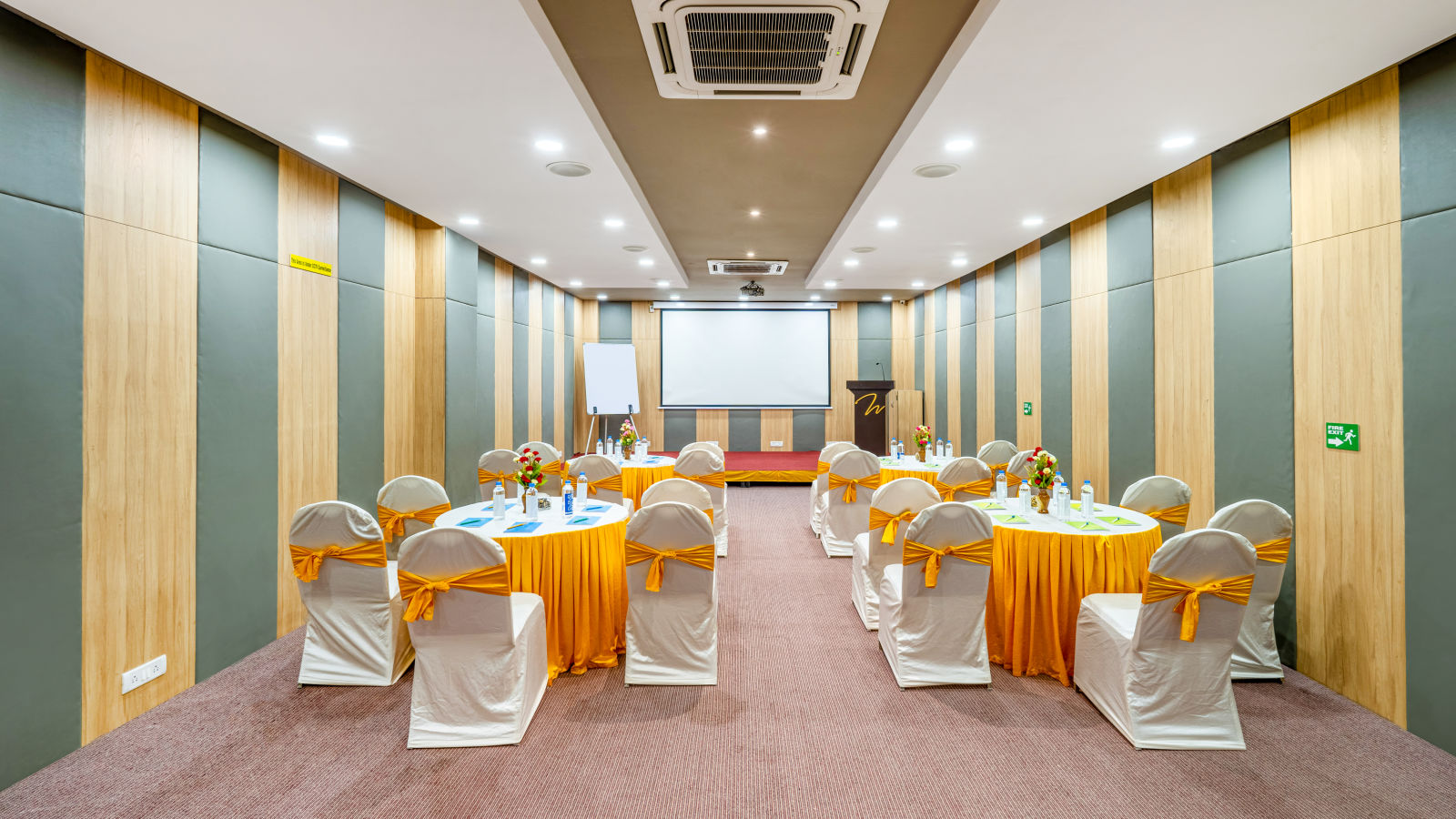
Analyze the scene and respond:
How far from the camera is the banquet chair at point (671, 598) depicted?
9.49 ft

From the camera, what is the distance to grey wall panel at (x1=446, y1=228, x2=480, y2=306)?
18.5ft

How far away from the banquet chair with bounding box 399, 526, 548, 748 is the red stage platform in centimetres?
601

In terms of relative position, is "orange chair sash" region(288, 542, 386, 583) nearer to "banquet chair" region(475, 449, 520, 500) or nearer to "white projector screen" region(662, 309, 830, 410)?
"banquet chair" region(475, 449, 520, 500)

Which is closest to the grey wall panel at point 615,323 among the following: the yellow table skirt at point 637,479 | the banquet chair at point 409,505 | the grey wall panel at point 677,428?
the grey wall panel at point 677,428

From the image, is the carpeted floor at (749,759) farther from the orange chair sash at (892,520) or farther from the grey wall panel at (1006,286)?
the grey wall panel at (1006,286)

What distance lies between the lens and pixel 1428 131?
2.67 meters

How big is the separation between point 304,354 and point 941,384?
822 centimetres

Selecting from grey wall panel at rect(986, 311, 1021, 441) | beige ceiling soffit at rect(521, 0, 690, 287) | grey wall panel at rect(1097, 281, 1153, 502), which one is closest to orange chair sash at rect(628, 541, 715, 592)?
beige ceiling soffit at rect(521, 0, 690, 287)

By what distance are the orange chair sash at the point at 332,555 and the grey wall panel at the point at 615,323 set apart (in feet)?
28.2

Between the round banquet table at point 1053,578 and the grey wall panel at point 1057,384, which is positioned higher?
the grey wall panel at point 1057,384

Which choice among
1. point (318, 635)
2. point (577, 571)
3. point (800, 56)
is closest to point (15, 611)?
point (318, 635)

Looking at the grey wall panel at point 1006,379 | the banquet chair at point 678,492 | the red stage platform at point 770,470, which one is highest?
the grey wall panel at point 1006,379

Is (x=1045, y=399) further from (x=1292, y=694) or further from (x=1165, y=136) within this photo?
(x=1292, y=694)

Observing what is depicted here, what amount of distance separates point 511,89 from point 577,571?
263cm
